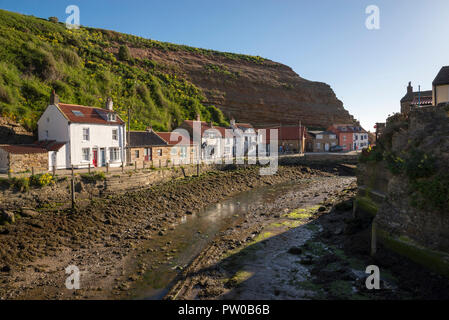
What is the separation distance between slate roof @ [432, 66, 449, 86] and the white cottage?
3033 centimetres

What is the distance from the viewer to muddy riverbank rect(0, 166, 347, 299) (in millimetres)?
12281

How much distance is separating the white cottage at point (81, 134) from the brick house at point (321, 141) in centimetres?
4331

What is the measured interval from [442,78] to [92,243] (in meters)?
30.4

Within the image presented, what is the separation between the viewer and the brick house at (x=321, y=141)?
61.9 m

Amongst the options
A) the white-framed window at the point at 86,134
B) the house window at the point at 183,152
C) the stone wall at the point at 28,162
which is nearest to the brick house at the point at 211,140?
the house window at the point at 183,152

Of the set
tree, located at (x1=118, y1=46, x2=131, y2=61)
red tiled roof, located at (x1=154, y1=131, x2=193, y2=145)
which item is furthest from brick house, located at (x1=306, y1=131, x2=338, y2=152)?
tree, located at (x1=118, y1=46, x2=131, y2=61)

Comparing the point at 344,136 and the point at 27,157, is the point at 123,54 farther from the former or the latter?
the point at 344,136

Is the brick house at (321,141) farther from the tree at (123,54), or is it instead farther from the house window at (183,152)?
the tree at (123,54)

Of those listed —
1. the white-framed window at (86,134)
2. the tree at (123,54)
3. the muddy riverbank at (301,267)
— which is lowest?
the muddy riverbank at (301,267)

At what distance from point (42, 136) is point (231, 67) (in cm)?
6545

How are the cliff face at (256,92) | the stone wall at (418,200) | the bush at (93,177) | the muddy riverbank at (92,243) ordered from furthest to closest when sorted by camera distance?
the cliff face at (256,92) < the bush at (93,177) < the muddy riverbank at (92,243) < the stone wall at (418,200)

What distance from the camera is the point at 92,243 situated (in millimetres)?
16781
